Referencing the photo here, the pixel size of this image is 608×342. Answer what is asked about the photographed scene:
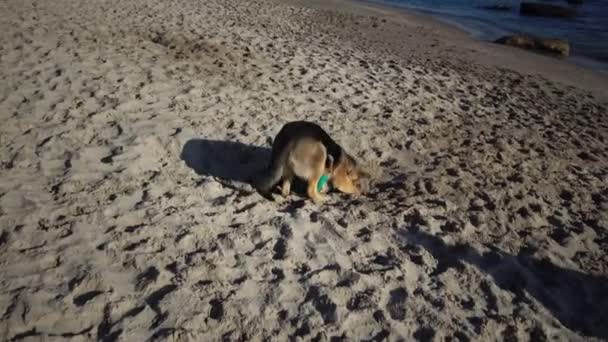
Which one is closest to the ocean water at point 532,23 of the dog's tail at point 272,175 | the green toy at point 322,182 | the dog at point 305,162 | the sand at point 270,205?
the sand at point 270,205

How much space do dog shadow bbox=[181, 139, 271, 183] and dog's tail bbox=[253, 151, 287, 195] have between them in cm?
42

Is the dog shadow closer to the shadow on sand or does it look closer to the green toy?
the green toy

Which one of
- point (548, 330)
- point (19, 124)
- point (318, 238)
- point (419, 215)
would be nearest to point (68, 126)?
point (19, 124)

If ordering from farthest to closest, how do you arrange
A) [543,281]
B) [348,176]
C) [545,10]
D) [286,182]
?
[545,10] → [348,176] → [286,182] → [543,281]

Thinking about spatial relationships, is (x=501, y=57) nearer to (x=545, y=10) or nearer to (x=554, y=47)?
Result: (x=554, y=47)

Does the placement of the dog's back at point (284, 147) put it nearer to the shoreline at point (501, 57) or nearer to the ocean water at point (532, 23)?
the shoreline at point (501, 57)

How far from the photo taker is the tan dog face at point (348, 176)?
15.8ft

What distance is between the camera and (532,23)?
2000 centimetres

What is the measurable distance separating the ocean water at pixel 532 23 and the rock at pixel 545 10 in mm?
396

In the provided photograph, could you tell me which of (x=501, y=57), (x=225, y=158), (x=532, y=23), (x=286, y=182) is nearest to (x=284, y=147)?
(x=286, y=182)

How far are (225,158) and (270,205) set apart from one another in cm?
119

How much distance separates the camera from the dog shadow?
5.11 m

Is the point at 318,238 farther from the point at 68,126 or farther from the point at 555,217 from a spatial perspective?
the point at 68,126

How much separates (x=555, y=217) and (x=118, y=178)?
5038 mm
